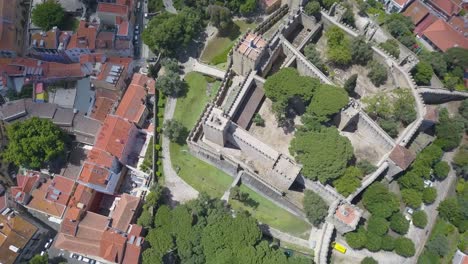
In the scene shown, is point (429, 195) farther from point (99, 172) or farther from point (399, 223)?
point (99, 172)

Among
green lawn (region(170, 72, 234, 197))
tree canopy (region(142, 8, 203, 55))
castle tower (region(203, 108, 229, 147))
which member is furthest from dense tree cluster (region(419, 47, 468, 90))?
tree canopy (region(142, 8, 203, 55))

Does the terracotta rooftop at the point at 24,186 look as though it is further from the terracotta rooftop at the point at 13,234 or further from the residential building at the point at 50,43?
the residential building at the point at 50,43

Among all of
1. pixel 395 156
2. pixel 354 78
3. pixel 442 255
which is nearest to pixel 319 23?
pixel 354 78

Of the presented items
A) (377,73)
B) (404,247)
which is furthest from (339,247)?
(377,73)

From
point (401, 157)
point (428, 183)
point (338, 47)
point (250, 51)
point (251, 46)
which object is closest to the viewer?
point (401, 157)

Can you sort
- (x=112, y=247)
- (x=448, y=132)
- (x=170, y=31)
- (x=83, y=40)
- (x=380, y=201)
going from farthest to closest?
(x=83, y=40) < (x=170, y=31) < (x=448, y=132) < (x=380, y=201) < (x=112, y=247)

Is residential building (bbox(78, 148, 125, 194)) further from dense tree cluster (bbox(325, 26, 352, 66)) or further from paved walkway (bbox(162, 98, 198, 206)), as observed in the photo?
dense tree cluster (bbox(325, 26, 352, 66))

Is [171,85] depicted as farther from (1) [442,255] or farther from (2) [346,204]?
(1) [442,255]

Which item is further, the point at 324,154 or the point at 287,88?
the point at 287,88
